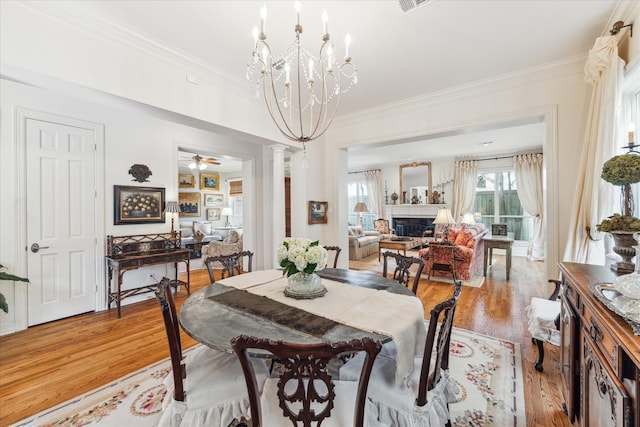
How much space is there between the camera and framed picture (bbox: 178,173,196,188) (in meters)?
8.83

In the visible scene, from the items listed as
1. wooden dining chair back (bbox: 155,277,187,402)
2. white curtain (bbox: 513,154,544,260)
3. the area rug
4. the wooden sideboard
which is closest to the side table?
white curtain (bbox: 513,154,544,260)

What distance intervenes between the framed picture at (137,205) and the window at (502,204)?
777 centimetres

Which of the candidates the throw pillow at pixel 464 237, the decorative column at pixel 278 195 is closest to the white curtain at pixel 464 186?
the throw pillow at pixel 464 237

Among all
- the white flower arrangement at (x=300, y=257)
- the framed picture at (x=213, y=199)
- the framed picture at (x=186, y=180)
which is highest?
the framed picture at (x=186, y=180)

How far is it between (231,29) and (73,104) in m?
2.50

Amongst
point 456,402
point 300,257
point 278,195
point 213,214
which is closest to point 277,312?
point 300,257

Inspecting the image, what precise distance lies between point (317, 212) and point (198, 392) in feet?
11.1

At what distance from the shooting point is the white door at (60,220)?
3.05 meters

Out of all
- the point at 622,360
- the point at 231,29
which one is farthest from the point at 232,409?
the point at 231,29

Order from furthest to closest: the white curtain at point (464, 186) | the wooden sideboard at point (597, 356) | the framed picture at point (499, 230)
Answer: the white curtain at point (464, 186) → the framed picture at point (499, 230) → the wooden sideboard at point (597, 356)

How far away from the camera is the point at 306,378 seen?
3.19ft

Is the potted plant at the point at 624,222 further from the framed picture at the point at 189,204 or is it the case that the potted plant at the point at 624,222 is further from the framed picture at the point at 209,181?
the framed picture at the point at 209,181

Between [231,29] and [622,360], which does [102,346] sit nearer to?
[231,29]

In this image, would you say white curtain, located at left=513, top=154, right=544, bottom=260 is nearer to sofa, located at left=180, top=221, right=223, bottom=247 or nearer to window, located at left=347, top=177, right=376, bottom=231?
window, located at left=347, top=177, right=376, bottom=231
